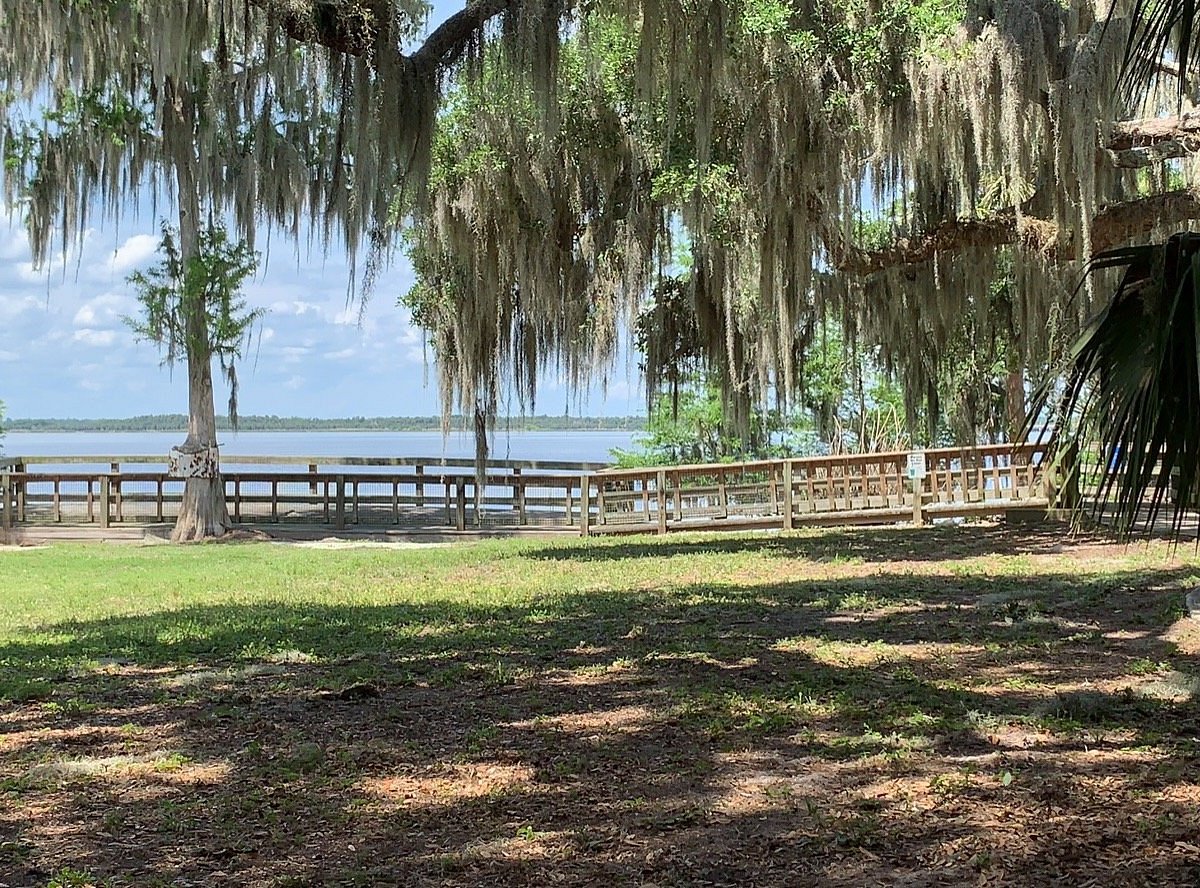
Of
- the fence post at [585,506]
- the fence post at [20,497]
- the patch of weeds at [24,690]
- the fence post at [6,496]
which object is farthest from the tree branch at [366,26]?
the fence post at [20,497]

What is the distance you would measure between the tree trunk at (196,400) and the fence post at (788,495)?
7.43 m

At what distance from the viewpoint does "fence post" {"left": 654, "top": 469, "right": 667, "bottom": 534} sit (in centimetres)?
1303

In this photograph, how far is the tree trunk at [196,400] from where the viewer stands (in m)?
14.6

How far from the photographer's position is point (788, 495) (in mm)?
12891

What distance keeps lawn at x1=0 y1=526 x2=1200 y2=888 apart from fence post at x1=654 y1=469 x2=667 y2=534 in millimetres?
5527

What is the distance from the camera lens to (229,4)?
6.88 meters

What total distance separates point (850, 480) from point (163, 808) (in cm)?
1067

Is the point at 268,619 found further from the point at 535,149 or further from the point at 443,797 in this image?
the point at 535,149

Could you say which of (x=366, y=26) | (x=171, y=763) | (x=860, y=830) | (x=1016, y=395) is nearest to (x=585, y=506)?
(x=1016, y=395)

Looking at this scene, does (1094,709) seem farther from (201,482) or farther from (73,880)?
(201,482)

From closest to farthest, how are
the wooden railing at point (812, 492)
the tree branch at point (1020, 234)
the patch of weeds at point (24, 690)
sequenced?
the patch of weeds at point (24, 690)
the tree branch at point (1020, 234)
the wooden railing at point (812, 492)

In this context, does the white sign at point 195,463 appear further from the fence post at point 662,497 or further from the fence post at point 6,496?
the fence post at point 662,497

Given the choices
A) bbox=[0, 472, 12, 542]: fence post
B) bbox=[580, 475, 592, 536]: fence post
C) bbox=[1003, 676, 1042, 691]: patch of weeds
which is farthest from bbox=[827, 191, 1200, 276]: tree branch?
bbox=[0, 472, 12, 542]: fence post

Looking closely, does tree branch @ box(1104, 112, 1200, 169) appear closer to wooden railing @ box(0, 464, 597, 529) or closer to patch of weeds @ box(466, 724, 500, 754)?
patch of weeds @ box(466, 724, 500, 754)
